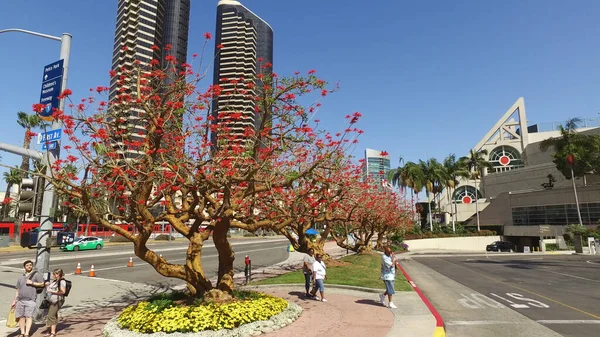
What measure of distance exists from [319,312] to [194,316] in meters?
3.74

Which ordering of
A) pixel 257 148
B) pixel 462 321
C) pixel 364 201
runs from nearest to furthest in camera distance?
1. pixel 462 321
2. pixel 257 148
3. pixel 364 201

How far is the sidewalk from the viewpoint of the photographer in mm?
8363

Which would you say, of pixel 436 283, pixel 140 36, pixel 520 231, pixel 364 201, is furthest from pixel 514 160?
pixel 140 36

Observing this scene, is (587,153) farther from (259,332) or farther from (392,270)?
(259,332)

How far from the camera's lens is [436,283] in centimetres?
1698

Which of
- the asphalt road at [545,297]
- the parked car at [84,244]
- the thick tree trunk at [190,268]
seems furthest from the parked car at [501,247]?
the parked car at [84,244]

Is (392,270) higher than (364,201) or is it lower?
lower

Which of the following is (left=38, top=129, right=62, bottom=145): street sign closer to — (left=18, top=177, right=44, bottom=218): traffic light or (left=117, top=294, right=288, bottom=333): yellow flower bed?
(left=18, top=177, right=44, bottom=218): traffic light

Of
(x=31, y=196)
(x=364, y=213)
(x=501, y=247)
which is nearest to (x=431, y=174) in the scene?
(x=501, y=247)

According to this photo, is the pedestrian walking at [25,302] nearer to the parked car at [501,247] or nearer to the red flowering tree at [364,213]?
the red flowering tree at [364,213]

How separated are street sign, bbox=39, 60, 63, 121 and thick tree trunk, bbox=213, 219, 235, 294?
5.67 m

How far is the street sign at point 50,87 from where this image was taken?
9609 mm

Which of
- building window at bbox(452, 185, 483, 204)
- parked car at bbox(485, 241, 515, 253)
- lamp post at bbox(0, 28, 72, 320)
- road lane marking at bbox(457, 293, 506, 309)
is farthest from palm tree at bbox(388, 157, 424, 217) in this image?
lamp post at bbox(0, 28, 72, 320)

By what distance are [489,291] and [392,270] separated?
6538 mm
